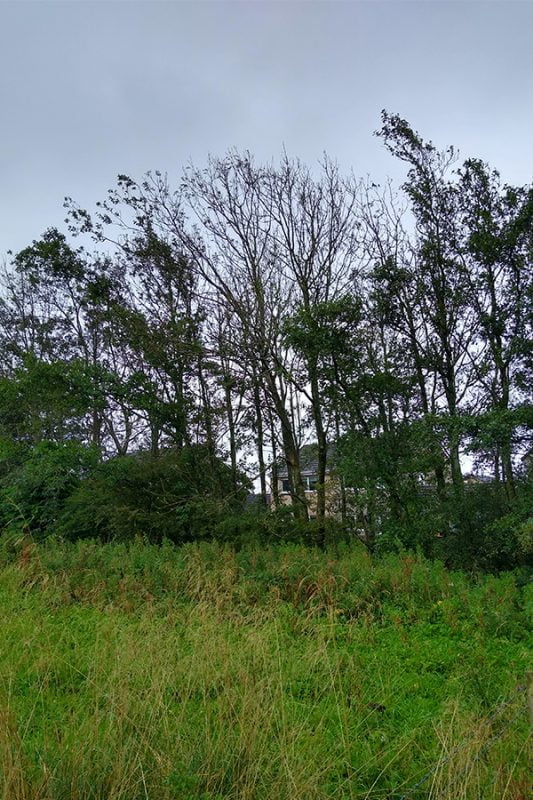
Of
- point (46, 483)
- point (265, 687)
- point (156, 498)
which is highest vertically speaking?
point (46, 483)

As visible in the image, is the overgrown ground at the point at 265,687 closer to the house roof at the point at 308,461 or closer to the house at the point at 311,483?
the house at the point at 311,483

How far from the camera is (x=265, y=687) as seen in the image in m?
2.90

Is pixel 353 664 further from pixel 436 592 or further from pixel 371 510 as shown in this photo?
pixel 371 510

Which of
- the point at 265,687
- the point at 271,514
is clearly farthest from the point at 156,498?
the point at 265,687

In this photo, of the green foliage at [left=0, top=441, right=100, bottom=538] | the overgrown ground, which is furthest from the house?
the overgrown ground

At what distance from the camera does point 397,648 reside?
3908 millimetres

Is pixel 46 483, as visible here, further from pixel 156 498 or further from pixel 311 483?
pixel 311 483

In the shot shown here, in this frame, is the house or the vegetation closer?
the vegetation

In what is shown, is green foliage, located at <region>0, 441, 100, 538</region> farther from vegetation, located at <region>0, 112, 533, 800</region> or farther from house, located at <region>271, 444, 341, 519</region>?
house, located at <region>271, 444, 341, 519</region>

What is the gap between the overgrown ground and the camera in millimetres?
2137

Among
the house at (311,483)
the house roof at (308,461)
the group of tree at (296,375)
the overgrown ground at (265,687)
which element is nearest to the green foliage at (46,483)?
the group of tree at (296,375)

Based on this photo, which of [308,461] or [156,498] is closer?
[156,498]

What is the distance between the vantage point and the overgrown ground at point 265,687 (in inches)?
84.1

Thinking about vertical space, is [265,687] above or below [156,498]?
below
